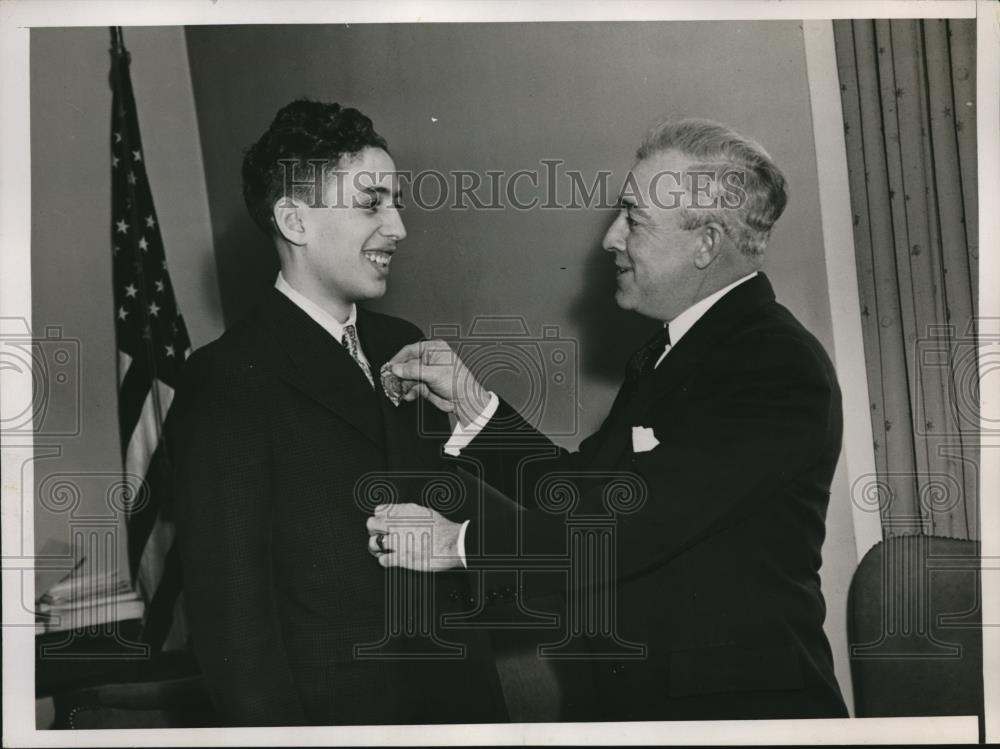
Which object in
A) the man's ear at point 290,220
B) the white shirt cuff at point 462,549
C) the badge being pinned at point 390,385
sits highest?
the man's ear at point 290,220

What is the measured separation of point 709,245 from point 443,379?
0.79 metres

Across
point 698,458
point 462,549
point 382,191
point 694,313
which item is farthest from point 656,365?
point 382,191

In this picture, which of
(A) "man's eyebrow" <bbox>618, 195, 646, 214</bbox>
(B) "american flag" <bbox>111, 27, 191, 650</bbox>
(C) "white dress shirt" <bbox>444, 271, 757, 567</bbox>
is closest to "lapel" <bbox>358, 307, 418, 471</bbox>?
(C) "white dress shirt" <bbox>444, 271, 757, 567</bbox>

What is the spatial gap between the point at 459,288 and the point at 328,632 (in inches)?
37.9

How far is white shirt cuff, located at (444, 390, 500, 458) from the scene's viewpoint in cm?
268

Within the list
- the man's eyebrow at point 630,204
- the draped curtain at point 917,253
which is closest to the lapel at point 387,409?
the man's eyebrow at point 630,204

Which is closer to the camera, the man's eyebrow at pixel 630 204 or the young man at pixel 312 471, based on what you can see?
the young man at pixel 312 471

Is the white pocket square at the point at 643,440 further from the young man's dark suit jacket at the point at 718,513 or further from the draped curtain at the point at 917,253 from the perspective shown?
the draped curtain at the point at 917,253

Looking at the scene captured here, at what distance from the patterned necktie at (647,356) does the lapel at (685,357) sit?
32mm

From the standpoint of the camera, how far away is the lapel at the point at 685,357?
2590 mm

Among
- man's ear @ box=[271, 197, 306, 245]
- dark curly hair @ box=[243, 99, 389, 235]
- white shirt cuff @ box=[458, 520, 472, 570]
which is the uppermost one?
dark curly hair @ box=[243, 99, 389, 235]

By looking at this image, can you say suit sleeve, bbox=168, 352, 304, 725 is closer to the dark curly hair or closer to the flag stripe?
the flag stripe

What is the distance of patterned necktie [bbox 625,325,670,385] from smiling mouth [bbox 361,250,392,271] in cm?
70

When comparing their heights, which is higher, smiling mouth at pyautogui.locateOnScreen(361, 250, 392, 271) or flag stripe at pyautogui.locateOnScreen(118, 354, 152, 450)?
smiling mouth at pyautogui.locateOnScreen(361, 250, 392, 271)
